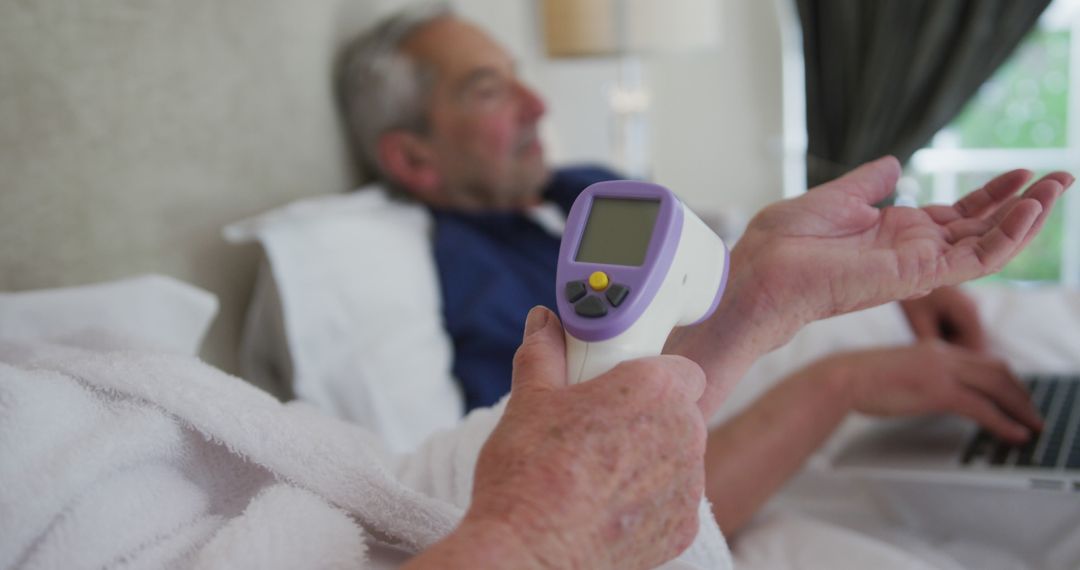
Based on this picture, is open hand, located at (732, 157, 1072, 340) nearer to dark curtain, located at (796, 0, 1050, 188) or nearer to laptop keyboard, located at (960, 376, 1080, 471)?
laptop keyboard, located at (960, 376, 1080, 471)

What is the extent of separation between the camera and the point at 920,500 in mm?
849

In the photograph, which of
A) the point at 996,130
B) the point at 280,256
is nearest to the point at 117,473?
the point at 280,256

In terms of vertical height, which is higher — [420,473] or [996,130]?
[420,473]

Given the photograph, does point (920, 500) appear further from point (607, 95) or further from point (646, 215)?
point (607, 95)

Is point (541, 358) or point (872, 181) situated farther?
point (872, 181)

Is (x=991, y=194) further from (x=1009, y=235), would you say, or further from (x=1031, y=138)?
(x=1031, y=138)

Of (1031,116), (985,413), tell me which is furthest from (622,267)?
(1031,116)

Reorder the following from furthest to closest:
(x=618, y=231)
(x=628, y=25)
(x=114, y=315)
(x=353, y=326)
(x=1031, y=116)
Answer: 1. (x=1031, y=116)
2. (x=628, y=25)
3. (x=353, y=326)
4. (x=114, y=315)
5. (x=618, y=231)

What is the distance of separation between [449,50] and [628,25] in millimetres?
632

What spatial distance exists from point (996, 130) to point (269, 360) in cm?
243

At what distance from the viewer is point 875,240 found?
60 centimetres

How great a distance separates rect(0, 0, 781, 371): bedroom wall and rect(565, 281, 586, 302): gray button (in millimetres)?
542

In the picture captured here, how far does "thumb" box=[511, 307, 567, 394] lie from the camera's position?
0.44m

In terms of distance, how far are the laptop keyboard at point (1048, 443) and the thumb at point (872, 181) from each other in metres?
0.37
